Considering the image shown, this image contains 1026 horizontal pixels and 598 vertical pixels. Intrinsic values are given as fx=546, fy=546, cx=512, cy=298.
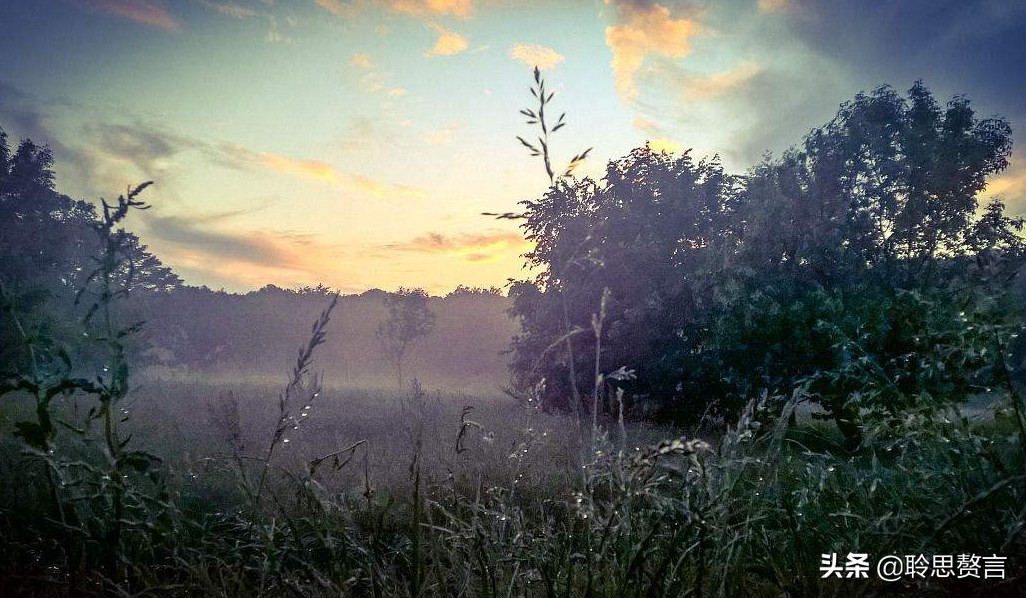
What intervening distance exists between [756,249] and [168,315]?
153 feet

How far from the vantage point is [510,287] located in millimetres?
19078

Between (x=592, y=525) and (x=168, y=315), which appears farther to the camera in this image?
A: (x=168, y=315)

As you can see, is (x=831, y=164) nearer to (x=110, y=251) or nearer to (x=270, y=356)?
(x=110, y=251)

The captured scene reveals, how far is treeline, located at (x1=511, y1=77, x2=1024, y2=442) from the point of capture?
13883 millimetres

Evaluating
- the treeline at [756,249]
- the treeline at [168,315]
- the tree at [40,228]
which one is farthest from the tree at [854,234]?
the tree at [40,228]

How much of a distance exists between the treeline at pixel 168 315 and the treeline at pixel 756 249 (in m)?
7.18

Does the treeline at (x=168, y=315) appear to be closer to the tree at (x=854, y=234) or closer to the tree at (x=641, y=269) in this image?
the tree at (x=641, y=269)

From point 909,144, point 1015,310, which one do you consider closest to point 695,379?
point 909,144

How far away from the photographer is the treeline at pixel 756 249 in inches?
547

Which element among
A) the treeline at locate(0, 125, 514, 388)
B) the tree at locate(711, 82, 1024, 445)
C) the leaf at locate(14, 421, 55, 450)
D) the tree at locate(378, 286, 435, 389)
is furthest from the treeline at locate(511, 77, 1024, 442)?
the tree at locate(378, 286, 435, 389)

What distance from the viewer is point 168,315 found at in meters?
45.1

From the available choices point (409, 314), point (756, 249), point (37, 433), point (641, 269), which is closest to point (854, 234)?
point (756, 249)

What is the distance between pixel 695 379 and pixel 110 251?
15289 millimetres

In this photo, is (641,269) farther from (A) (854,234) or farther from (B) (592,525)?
(B) (592,525)
